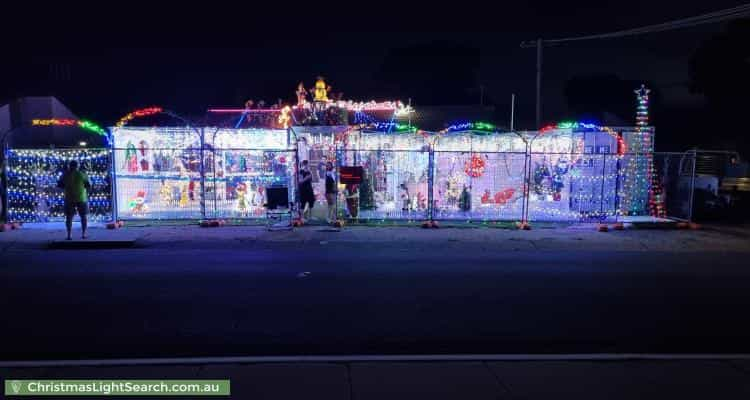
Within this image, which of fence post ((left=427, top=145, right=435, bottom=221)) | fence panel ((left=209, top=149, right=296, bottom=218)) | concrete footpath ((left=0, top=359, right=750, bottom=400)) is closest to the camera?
concrete footpath ((left=0, top=359, right=750, bottom=400))

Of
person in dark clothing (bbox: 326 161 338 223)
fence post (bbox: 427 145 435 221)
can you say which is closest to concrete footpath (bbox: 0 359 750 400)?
fence post (bbox: 427 145 435 221)

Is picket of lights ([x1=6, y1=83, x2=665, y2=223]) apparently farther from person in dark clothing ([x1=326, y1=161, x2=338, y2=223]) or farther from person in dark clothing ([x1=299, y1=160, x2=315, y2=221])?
person in dark clothing ([x1=299, y1=160, x2=315, y2=221])

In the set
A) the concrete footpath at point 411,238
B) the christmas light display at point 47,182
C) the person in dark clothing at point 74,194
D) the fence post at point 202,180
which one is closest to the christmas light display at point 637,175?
the concrete footpath at point 411,238

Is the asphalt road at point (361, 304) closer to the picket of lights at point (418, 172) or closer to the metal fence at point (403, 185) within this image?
the metal fence at point (403, 185)

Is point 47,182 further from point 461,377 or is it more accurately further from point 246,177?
point 461,377

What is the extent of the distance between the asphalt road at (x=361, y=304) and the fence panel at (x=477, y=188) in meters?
4.54

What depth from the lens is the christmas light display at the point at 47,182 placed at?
14.3 m

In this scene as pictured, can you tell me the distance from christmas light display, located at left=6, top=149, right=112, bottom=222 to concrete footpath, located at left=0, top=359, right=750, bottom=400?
1112cm

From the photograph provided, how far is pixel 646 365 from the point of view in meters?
4.90

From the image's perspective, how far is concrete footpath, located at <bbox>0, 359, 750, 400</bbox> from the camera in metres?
4.29

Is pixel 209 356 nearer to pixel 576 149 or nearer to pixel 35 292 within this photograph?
pixel 35 292

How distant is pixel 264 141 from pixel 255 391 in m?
12.6

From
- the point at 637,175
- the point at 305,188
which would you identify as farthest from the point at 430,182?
the point at 637,175

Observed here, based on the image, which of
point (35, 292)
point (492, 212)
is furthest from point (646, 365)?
point (492, 212)
